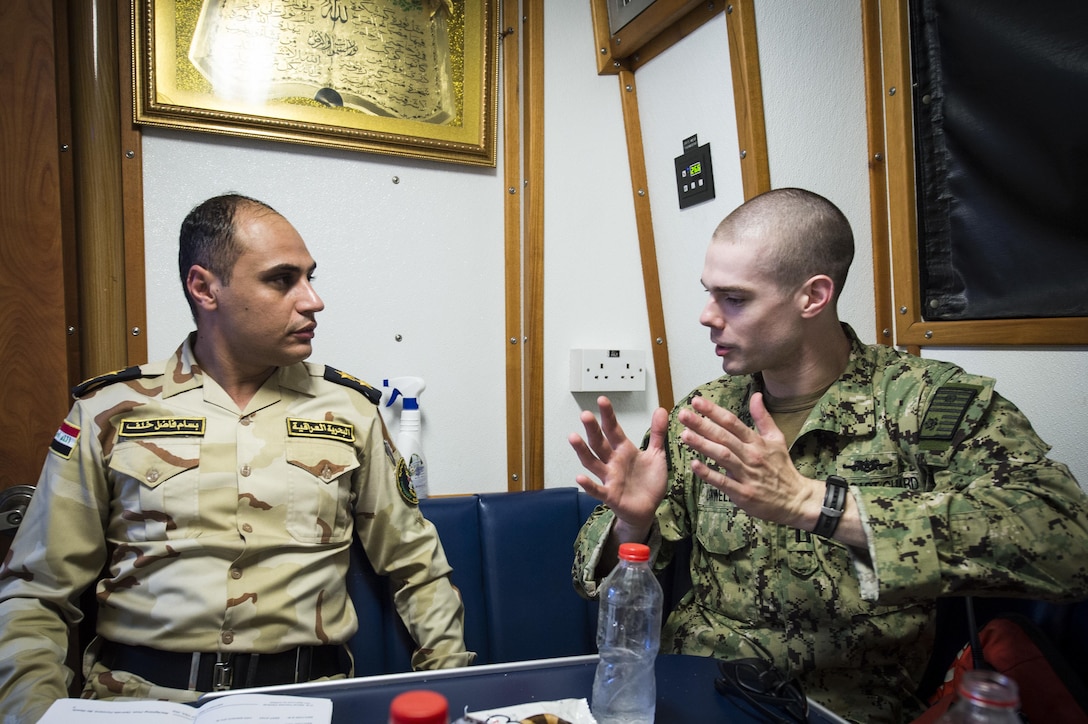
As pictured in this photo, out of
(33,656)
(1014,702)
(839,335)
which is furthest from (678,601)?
(33,656)

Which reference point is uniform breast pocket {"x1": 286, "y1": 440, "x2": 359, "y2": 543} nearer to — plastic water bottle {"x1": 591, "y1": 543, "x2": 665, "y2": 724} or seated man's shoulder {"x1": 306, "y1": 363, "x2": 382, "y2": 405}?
seated man's shoulder {"x1": 306, "y1": 363, "x2": 382, "y2": 405}

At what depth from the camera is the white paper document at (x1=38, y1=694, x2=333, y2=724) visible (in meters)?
0.81

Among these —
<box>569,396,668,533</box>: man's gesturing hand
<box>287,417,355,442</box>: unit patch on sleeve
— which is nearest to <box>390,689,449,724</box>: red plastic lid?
<box>569,396,668,533</box>: man's gesturing hand

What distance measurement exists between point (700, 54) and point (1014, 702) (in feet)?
5.55

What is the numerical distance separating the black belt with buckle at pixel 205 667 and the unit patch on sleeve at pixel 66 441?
367mm

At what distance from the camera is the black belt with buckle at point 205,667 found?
3.93ft

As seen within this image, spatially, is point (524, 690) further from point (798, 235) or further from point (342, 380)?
point (798, 235)

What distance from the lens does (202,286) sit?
1.39 meters

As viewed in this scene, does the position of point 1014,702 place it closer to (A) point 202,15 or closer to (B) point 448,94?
(B) point 448,94

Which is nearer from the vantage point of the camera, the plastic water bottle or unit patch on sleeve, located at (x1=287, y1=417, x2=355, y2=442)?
the plastic water bottle

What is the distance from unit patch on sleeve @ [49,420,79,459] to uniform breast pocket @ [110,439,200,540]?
7 centimetres

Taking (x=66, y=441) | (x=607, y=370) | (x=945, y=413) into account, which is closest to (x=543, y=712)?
(x=945, y=413)

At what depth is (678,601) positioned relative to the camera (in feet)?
4.80

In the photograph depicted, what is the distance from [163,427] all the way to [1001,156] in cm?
177
